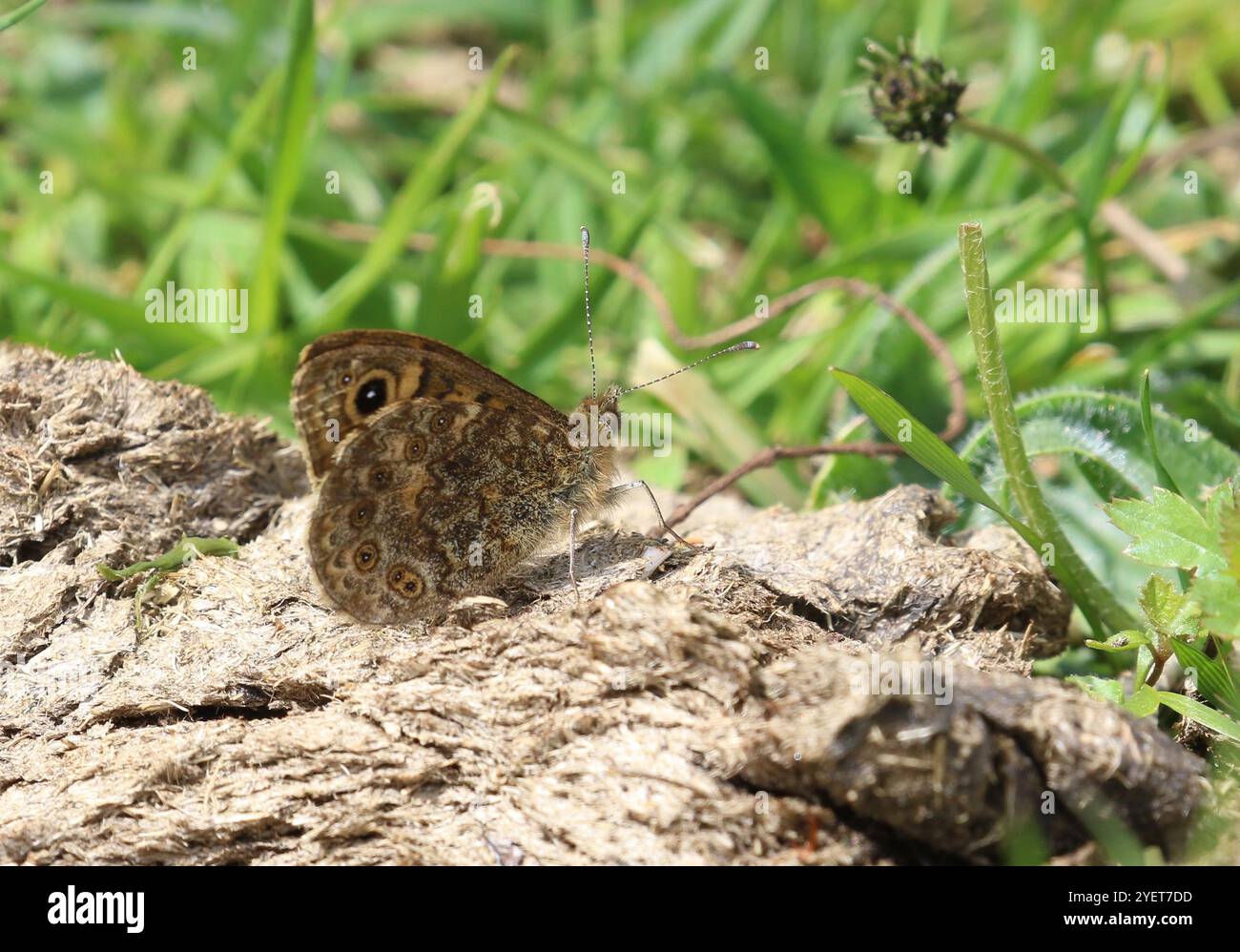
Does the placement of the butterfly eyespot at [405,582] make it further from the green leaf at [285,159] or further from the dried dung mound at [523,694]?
the green leaf at [285,159]

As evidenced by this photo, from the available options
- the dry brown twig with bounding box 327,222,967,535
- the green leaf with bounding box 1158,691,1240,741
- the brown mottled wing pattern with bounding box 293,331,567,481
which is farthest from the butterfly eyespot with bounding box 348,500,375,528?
the green leaf with bounding box 1158,691,1240,741

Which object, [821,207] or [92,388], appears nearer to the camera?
[92,388]

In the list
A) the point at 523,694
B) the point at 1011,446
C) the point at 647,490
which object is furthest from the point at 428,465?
the point at 1011,446

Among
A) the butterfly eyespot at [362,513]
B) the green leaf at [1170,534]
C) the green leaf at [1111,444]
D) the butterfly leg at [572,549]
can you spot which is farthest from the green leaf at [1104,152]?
the butterfly eyespot at [362,513]

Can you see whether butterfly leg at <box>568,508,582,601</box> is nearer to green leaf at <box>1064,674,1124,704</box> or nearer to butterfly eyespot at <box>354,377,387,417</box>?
butterfly eyespot at <box>354,377,387,417</box>

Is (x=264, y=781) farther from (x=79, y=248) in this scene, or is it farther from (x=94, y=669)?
(x=79, y=248)

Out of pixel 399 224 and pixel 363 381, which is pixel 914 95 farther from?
pixel 399 224

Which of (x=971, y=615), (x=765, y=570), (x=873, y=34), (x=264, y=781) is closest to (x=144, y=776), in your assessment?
(x=264, y=781)
